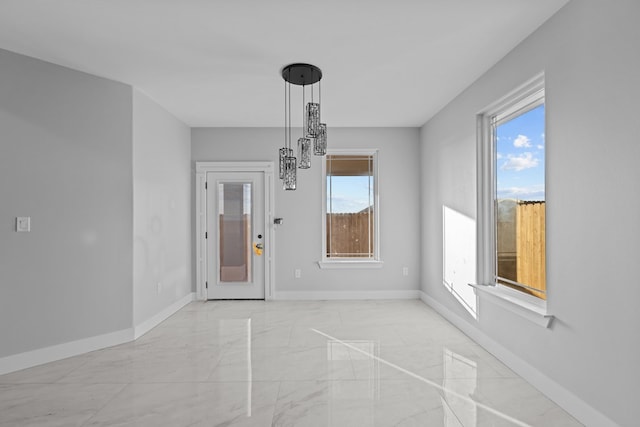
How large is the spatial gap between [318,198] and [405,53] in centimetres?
266

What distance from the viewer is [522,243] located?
289 cm

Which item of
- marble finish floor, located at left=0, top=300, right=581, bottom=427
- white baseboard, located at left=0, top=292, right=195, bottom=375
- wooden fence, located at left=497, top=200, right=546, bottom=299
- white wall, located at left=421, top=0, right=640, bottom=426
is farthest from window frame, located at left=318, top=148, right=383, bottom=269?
white wall, located at left=421, top=0, right=640, bottom=426

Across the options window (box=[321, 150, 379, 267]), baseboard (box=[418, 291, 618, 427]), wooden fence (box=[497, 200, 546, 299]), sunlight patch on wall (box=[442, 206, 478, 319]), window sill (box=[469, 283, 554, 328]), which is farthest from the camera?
window (box=[321, 150, 379, 267])

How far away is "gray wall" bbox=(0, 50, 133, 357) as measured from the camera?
9.43 feet

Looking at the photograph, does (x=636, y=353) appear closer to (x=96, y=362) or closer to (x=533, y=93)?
(x=533, y=93)

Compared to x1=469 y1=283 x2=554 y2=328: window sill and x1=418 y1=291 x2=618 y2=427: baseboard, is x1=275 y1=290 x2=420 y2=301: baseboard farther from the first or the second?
x1=469 y1=283 x2=554 y2=328: window sill

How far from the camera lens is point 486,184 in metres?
3.37

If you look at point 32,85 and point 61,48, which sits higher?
point 61,48

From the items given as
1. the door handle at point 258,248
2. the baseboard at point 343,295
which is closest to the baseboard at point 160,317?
the door handle at point 258,248

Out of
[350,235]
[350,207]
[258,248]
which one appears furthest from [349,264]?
[258,248]

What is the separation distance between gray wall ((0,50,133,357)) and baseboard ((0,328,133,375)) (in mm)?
46

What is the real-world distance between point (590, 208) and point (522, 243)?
0.88 meters

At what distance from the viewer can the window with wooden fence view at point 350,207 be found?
17.5 feet

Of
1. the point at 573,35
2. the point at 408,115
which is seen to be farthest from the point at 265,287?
the point at 573,35
